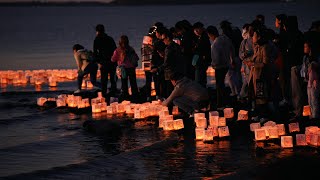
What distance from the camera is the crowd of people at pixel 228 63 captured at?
18.9m

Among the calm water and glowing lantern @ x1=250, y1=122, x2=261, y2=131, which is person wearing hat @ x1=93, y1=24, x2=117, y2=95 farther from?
glowing lantern @ x1=250, y1=122, x2=261, y2=131

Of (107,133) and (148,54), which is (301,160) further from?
(148,54)

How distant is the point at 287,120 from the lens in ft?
64.5

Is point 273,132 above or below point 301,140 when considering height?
above

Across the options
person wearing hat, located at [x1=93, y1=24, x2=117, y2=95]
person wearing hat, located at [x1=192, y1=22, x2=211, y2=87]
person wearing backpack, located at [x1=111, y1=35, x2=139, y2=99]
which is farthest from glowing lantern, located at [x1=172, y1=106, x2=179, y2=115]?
person wearing hat, located at [x1=93, y1=24, x2=117, y2=95]

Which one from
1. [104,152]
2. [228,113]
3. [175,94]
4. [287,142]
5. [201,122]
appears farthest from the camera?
[228,113]

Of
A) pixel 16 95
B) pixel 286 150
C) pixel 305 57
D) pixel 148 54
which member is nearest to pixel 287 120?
pixel 305 57

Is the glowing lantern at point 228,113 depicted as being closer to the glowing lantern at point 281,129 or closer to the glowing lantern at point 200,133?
the glowing lantern at point 200,133

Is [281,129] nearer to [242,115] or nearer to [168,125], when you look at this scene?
[242,115]

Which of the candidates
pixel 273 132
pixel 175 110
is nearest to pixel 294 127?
pixel 273 132

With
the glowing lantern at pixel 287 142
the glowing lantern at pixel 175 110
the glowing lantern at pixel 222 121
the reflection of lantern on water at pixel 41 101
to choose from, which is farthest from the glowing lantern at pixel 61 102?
the glowing lantern at pixel 287 142

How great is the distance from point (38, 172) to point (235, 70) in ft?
26.6

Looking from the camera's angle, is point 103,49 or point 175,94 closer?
point 175,94

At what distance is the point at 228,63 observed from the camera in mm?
21516
